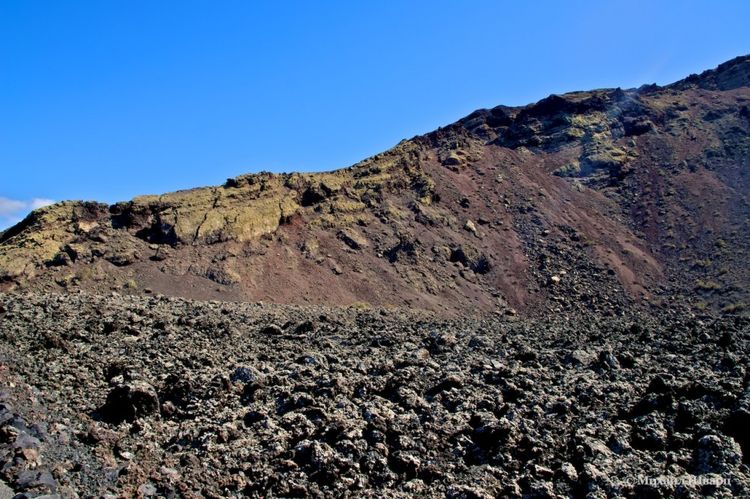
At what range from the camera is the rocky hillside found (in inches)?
1081

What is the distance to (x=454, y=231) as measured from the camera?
3725 cm

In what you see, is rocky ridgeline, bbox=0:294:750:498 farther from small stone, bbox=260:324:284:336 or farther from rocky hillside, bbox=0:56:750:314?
rocky hillside, bbox=0:56:750:314

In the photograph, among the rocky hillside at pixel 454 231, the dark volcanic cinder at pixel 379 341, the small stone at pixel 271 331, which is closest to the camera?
the dark volcanic cinder at pixel 379 341

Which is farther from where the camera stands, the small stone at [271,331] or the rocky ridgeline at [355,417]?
the small stone at [271,331]

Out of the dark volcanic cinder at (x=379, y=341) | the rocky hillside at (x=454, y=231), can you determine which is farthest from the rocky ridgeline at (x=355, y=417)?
the rocky hillside at (x=454, y=231)

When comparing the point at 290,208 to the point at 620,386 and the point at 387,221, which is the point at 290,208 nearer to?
the point at 387,221

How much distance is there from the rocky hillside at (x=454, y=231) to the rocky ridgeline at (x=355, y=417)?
522 inches

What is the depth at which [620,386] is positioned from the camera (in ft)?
33.6

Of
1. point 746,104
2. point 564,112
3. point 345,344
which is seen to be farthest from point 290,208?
point 746,104

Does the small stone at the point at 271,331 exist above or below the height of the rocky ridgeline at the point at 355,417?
above

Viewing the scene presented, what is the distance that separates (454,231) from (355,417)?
29.3 meters

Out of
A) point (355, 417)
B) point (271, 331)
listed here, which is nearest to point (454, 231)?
point (271, 331)

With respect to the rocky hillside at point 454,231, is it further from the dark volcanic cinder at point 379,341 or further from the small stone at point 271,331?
the small stone at point 271,331

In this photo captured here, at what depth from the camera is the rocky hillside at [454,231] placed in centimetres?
2747
